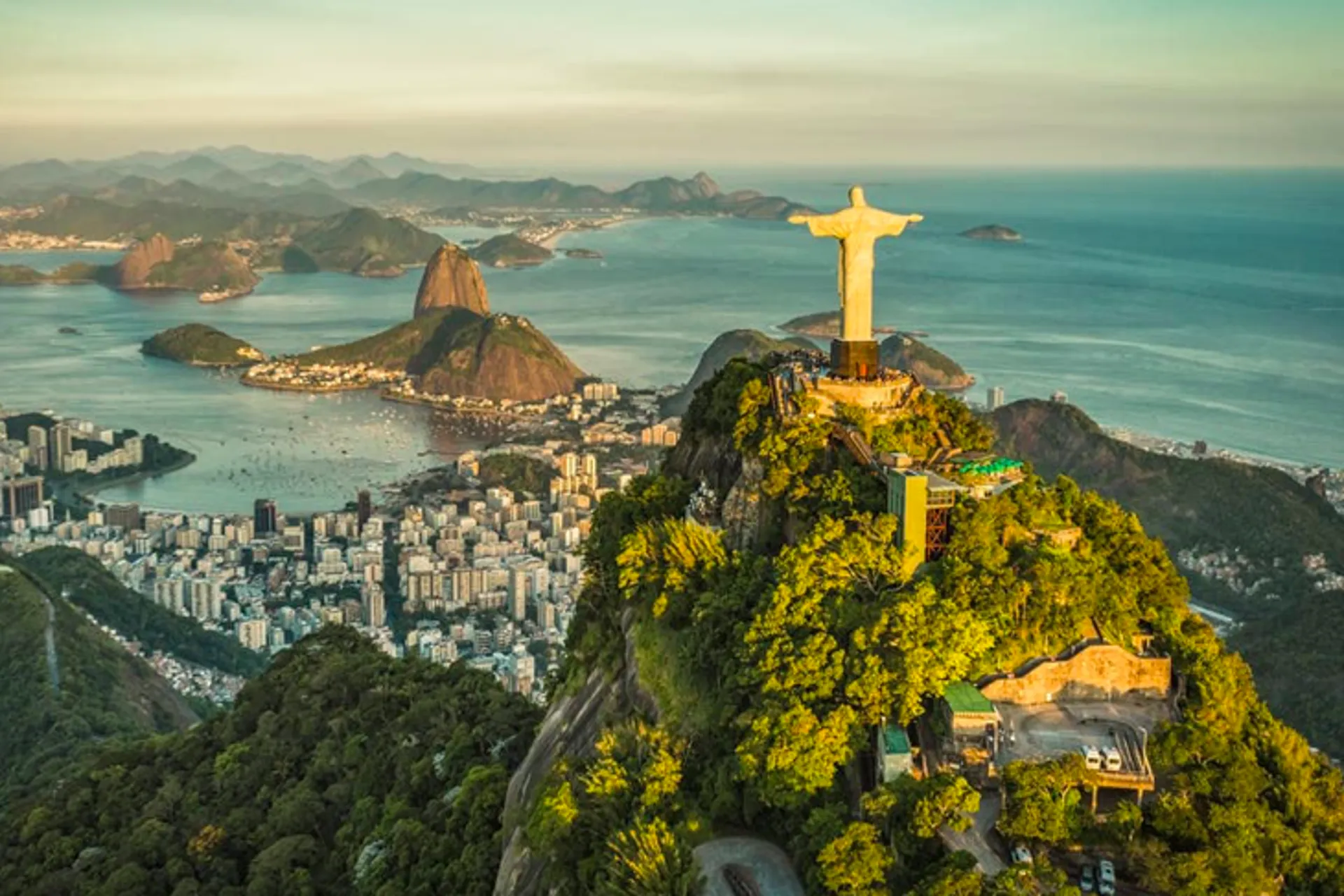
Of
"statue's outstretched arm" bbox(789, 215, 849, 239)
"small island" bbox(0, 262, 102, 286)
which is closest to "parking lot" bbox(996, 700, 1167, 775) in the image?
"statue's outstretched arm" bbox(789, 215, 849, 239)

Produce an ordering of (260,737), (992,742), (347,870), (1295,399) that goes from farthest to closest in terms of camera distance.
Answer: (1295,399)
(260,737)
(347,870)
(992,742)

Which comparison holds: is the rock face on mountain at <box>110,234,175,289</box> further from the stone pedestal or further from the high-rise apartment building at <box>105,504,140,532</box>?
the stone pedestal

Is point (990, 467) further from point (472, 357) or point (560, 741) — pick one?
point (472, 357)

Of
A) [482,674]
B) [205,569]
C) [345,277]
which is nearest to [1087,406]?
[205,569]

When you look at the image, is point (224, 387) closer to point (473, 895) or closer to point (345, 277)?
point (345, 277)

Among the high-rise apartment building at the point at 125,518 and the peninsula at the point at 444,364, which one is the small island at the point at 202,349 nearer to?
the peninsula at the point at 444,364

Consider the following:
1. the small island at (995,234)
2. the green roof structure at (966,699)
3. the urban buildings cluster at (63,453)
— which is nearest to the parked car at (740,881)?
the green roof structure at (966,699)
